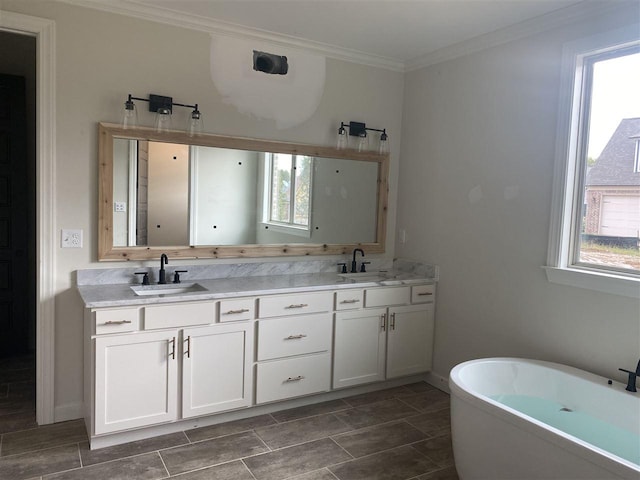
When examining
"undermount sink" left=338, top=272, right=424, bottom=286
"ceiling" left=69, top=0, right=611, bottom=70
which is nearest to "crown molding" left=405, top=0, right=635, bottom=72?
"ceiling" left=69, top=0, right=611, bottom=70

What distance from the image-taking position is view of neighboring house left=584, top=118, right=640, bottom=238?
2.61m

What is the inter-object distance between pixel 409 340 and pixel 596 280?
4.87 feet

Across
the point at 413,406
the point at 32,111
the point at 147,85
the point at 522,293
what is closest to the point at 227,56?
the point at 147,85

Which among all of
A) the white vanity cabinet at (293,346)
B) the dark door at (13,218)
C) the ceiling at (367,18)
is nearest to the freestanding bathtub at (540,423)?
the white vanity cabinet at (293,346)

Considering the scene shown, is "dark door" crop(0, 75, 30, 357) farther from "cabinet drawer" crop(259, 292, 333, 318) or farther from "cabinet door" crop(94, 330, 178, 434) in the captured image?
"cabinet drawer" crop(259, 292, 333, 318)

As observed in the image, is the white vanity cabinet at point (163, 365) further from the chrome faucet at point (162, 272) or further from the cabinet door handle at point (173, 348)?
the chrome faucet at point (162, 272)

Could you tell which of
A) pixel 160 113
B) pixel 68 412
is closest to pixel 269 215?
pixel 160 113

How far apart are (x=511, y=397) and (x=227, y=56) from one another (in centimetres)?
290

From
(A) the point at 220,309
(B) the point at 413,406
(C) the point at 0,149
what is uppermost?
(C) the point at 0,149

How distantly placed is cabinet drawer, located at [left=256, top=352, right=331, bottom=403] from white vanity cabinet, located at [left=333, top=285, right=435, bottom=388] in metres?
0.11

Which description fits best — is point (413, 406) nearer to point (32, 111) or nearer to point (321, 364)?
point (321, 364)

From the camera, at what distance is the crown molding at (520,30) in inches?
107

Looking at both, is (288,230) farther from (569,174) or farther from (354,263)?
(569,174)

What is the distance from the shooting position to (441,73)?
12.4 ft
